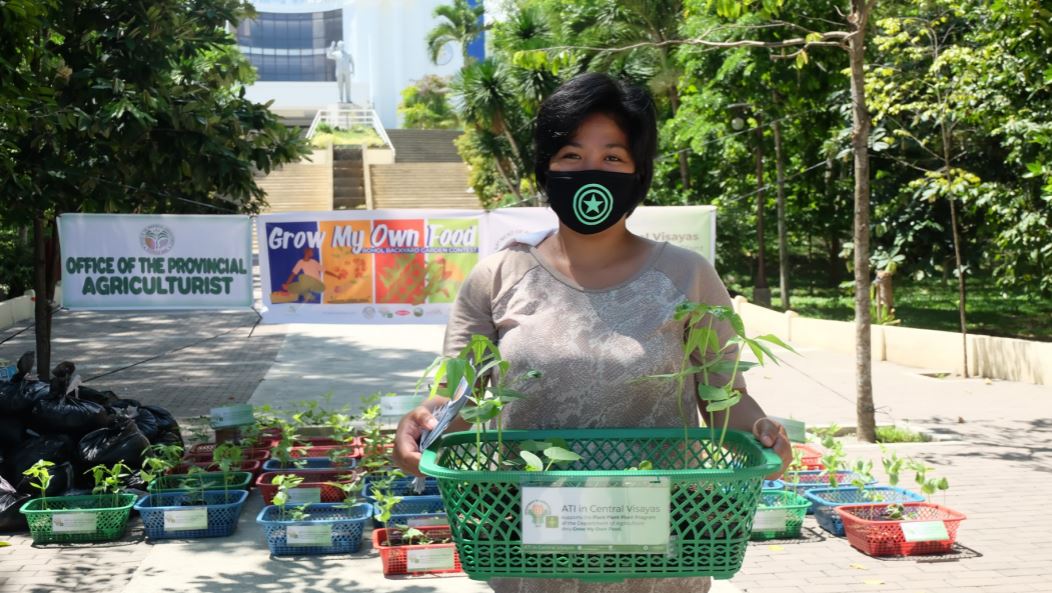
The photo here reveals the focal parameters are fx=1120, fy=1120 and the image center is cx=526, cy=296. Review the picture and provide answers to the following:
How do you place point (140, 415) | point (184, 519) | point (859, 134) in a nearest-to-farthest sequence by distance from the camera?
point (184, 519), point (140, 415), point (859, 134)

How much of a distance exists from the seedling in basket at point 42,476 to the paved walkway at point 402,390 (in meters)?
0.27

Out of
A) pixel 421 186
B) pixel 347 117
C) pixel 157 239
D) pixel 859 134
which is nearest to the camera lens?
pixel 859 134

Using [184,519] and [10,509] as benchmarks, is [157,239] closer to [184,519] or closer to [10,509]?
[10,509]

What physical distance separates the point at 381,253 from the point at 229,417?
1.87 m

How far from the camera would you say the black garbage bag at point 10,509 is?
21.0 feet

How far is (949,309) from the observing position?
20797mm

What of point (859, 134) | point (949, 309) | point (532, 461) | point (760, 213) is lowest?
point (949, 309)

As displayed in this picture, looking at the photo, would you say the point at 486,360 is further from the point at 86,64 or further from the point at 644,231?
the point at 86,64

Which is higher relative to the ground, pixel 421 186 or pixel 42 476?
pixel 421 186

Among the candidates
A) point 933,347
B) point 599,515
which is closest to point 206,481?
point 599,515

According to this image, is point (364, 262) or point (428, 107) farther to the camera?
point (428, 107)

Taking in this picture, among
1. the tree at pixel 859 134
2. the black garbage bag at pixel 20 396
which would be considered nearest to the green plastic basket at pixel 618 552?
the black garbage bag at pixel 20 396

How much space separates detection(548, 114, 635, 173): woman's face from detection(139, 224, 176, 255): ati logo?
707cm

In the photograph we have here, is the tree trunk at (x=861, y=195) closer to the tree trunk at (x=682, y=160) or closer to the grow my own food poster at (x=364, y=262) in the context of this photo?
the grow my own food poster at (x=364, y=262)
